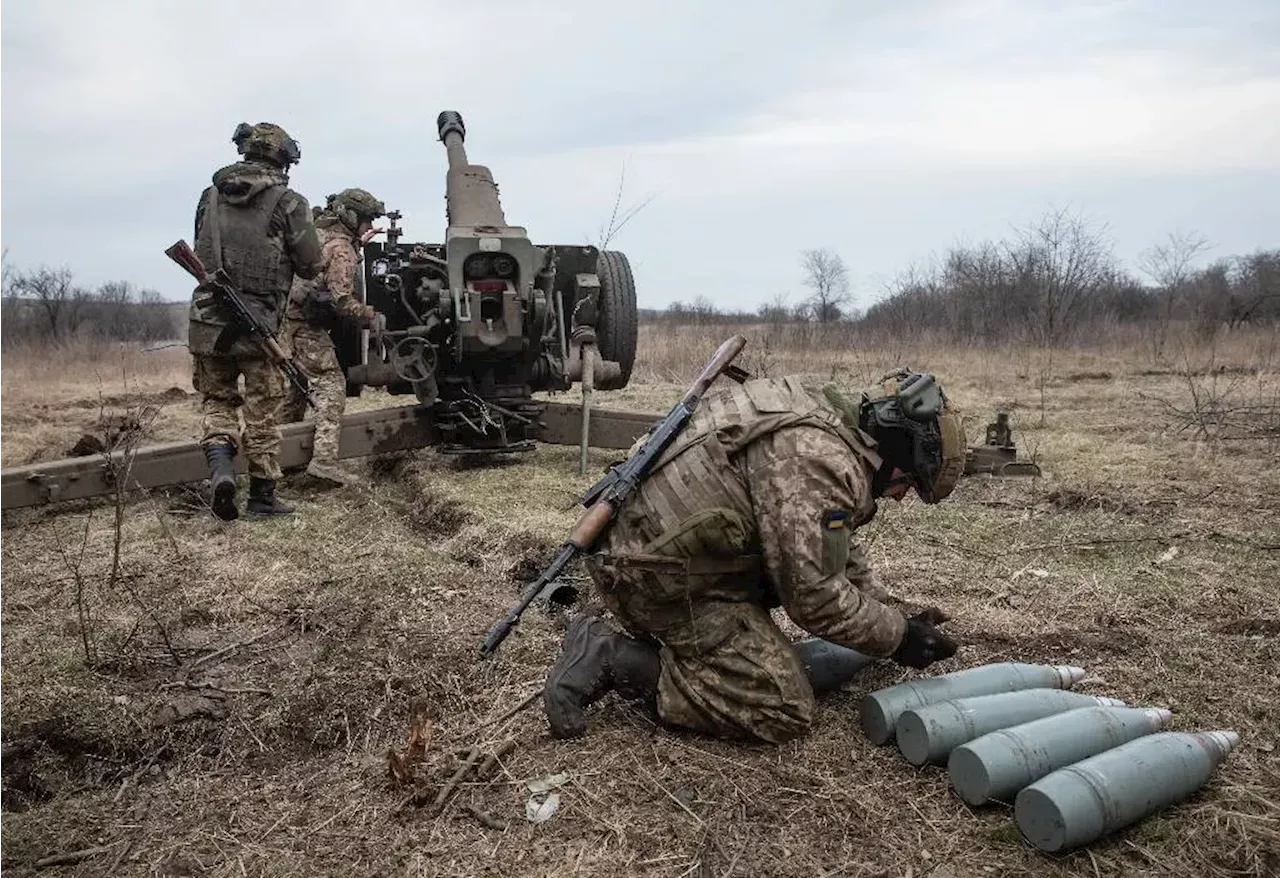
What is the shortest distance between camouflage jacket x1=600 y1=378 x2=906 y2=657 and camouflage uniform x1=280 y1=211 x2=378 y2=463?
4364mm

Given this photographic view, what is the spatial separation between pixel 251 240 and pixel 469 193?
232 centimetres

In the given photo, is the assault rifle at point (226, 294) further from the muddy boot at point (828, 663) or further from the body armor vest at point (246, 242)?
the muddy boot at point (828, 663)

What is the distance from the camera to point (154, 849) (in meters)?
2.76

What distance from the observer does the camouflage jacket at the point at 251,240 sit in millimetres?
5852

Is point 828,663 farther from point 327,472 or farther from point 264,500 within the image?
point 327,472

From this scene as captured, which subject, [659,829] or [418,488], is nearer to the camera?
[659,829]

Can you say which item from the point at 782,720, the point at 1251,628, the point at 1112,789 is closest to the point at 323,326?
the point at 782,720

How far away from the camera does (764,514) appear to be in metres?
3.11

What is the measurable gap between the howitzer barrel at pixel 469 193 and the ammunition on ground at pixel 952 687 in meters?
5.23

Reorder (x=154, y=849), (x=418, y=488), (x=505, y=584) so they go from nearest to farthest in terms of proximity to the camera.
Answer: (x=154, y=849) → (x=505, y=584) → (x=418, y=488)

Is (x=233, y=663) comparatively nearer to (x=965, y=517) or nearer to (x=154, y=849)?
(x=154, y=849)

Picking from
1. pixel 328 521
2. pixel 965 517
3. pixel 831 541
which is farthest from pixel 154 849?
pixel 965 517

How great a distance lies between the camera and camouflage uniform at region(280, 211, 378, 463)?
716 cm

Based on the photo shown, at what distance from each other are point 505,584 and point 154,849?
224 centimetres
